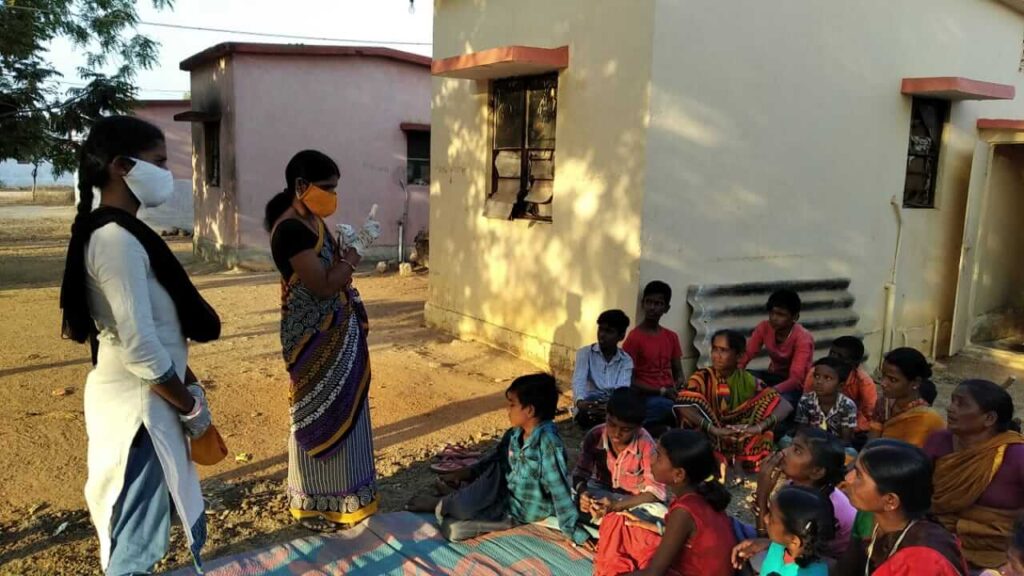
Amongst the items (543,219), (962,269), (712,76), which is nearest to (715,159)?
(712,76)

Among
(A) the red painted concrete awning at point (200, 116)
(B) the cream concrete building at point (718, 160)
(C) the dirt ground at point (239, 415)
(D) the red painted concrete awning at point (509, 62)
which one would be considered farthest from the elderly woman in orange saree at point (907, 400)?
(A) the red painted concrete awning at point (200, 116)

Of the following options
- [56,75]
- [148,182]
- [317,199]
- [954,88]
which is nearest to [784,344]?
[954,88]

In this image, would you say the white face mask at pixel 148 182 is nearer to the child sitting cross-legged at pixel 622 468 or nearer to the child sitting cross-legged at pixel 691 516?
the child sitting cross-legged at pixel 691 516

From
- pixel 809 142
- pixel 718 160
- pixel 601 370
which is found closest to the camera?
pixel 601 370

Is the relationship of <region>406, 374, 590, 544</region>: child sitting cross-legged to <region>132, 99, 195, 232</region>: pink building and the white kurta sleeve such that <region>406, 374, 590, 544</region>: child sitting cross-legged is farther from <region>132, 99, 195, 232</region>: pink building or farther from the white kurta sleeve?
<region>132, 99, 195, 232</region>: pink building

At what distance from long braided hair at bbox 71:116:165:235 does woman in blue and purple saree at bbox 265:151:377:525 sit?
0.93m

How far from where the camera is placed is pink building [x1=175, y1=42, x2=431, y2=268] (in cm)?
1221

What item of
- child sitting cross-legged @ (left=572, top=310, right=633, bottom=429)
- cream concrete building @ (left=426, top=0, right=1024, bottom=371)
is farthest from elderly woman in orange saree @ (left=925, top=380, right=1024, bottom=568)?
cream concrete building @ (left=426, top=0, right=1024, bottom=371)

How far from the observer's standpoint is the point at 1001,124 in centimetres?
711

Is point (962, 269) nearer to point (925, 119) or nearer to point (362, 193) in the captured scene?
point (925, 119)

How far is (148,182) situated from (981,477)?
3.07 metres

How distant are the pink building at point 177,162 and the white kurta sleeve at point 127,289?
17.6 metres

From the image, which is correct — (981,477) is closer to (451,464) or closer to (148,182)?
(451,464)

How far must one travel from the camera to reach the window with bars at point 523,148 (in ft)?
20.9
